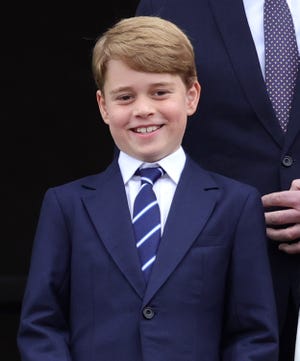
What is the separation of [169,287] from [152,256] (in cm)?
8

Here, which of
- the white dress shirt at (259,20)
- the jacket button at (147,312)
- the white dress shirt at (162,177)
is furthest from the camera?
the white dress shirt at (259,20)

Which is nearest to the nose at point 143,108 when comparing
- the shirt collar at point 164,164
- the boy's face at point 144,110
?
the boy's face at point 144,110

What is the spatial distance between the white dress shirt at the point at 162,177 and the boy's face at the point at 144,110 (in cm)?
2

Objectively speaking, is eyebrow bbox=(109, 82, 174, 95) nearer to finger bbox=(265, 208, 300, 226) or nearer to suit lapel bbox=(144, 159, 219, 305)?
suit lapel bbox=(144, 159, 219, 305)

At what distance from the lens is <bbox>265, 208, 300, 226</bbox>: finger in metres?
2.99

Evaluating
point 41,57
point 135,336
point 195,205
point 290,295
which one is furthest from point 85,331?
point 41,57

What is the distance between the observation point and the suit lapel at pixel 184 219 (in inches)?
107

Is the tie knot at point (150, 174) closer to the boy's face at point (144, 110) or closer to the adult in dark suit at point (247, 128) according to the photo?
the boy's face at point (144, 110)

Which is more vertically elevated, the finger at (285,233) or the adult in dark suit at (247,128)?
the adult in dark suit at (247,128)

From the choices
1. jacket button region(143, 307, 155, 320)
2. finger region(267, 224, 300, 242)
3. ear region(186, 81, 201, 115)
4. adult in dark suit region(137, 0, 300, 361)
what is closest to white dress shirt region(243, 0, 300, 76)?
adult in dark suit region(137, 0, 300, 361)

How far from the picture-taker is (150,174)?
9.22ft

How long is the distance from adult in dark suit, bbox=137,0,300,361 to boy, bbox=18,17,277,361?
25 centimetres

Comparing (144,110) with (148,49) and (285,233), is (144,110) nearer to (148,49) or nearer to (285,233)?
(148,49)

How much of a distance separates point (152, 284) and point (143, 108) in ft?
1.19
